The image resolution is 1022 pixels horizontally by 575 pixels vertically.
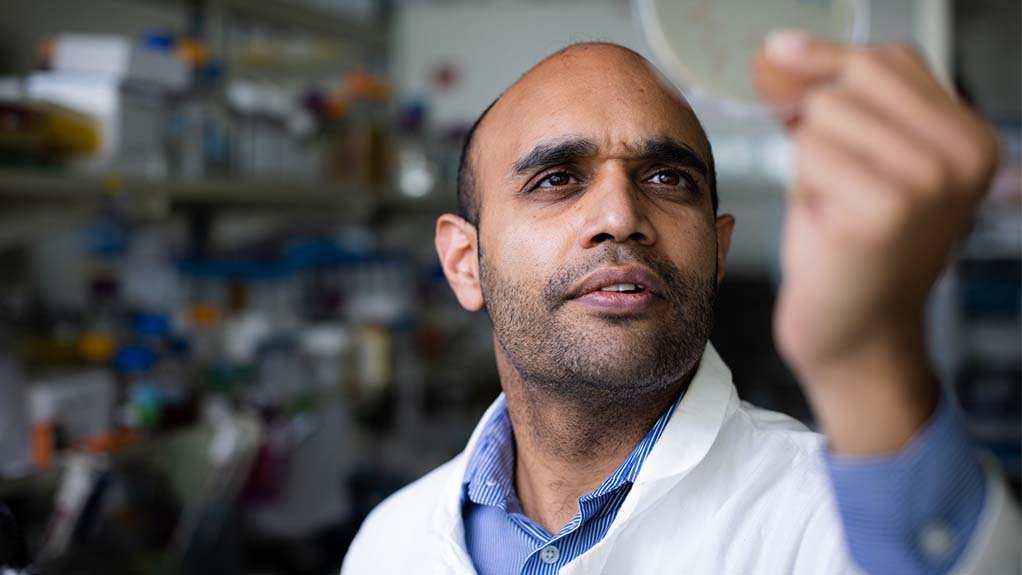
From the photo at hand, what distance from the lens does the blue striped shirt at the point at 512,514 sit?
37.6 inches

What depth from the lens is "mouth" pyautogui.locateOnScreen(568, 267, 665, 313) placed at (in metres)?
0.87

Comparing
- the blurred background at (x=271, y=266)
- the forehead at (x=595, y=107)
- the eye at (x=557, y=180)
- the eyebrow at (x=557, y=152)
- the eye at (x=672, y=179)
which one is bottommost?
the blurred background at (x=271, y=266)

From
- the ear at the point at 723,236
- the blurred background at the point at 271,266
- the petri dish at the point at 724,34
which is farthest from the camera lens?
the blurred background at the point at 271,266

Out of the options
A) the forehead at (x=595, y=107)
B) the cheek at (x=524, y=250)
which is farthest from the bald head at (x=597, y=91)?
the cheek at (x=524, y=250)

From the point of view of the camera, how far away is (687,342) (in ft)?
Result: 3.04

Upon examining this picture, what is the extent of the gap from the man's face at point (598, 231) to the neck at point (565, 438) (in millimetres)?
35

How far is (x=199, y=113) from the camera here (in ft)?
7.85

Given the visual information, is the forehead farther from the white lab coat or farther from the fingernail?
the fingernail

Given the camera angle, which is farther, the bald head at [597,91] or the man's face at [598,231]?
the bald head at [597,91]

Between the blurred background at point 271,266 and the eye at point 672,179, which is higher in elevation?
the eye at point 672,179

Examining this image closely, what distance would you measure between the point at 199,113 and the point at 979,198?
89.6 inches

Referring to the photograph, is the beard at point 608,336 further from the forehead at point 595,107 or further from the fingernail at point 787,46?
the fingernail at point 787,46

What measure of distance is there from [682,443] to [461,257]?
419 mm

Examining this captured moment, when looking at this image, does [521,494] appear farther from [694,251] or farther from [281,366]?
[281,366]
